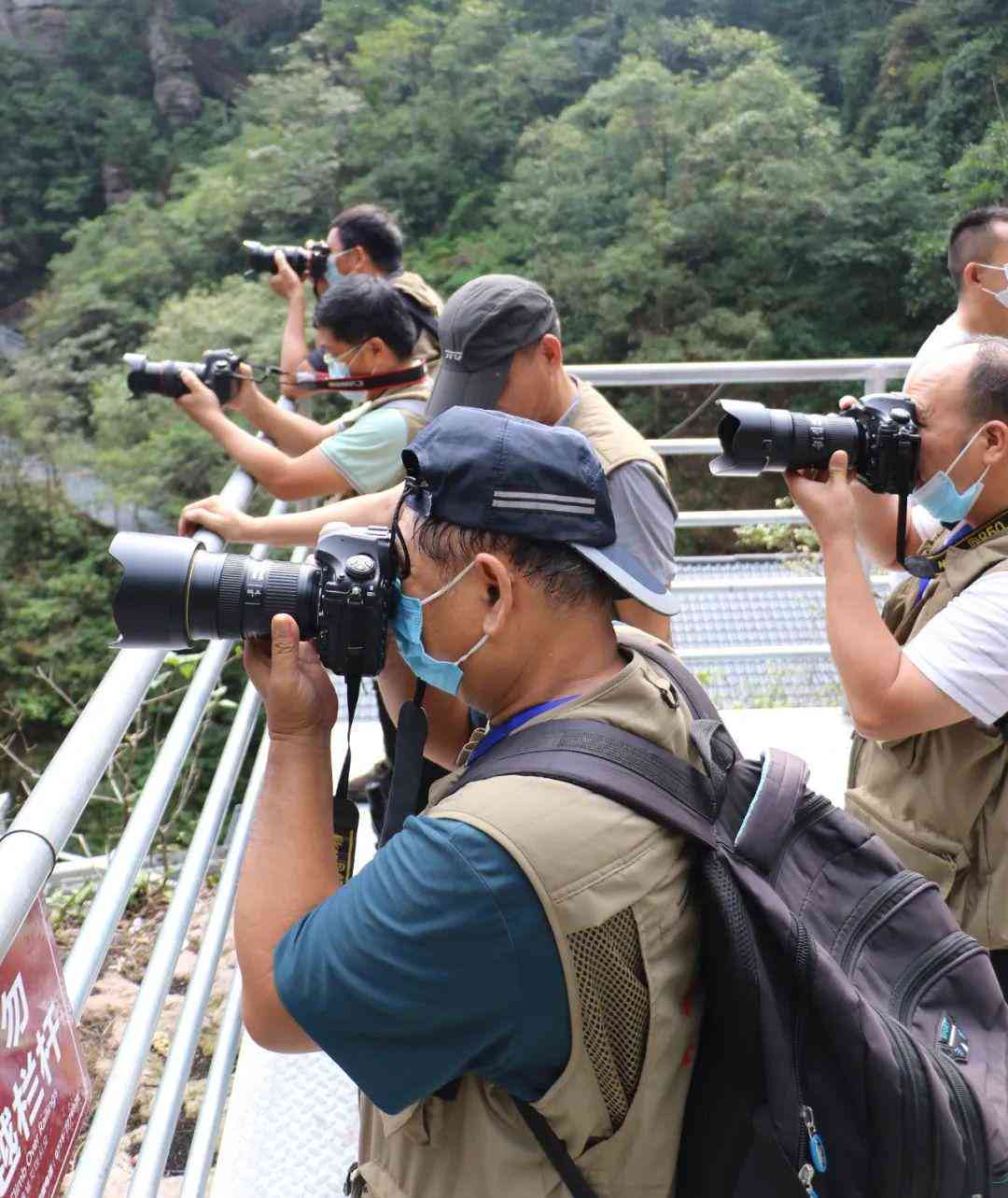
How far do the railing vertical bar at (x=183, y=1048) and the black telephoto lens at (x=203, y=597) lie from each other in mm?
335

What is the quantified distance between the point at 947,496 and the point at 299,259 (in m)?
2.35

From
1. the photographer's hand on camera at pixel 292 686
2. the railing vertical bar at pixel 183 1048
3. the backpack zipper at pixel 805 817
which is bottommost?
the railing vertical bar at pixel 183 1048

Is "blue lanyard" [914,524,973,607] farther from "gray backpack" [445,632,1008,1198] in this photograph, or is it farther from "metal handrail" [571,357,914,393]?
"metal handrail" [571,357,914,393]

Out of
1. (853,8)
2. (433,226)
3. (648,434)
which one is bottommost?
(648,434)

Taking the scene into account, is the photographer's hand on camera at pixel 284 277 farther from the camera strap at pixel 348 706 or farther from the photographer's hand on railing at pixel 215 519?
the camera strap at pixel 348 706

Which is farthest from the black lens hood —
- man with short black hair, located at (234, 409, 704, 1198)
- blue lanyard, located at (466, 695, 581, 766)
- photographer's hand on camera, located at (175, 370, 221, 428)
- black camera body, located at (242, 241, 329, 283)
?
black camera body, located at (242, 241, 329, 283)

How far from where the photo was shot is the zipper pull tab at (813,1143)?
892mm

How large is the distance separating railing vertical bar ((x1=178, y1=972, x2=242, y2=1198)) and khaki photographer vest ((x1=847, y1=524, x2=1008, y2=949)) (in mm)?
825

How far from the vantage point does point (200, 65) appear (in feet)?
85.5

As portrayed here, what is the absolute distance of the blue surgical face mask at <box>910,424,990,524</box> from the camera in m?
1.50

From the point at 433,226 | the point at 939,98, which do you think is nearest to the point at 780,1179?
the point at 939,98

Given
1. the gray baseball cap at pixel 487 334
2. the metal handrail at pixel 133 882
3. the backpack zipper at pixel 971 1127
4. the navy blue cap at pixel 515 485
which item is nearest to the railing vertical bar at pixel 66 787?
the metal handrail at pixel 133 882

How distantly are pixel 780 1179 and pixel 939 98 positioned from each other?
19487 mm

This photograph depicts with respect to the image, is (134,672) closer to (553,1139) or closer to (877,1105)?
(553,1139)
